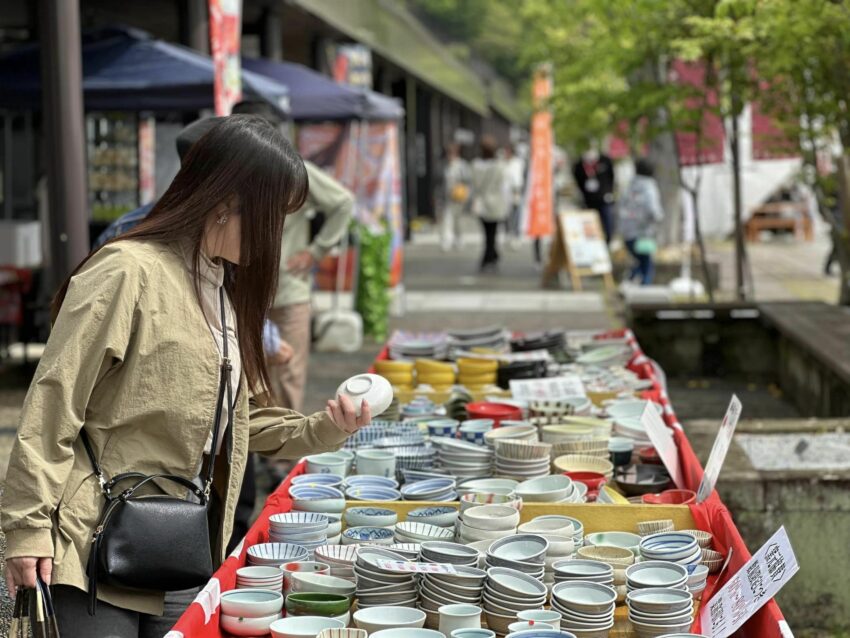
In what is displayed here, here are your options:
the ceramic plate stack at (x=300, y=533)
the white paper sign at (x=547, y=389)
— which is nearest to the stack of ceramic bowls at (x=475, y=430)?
the white paper sign at (x=547, y=389)

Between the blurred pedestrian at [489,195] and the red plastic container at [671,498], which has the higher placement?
the blurred pedestrian at [489,195]

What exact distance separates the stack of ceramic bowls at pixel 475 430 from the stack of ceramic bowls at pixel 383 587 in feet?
5.42

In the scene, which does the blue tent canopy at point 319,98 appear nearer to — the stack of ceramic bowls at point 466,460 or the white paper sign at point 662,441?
the stack of ceramic bowls at point 466,460

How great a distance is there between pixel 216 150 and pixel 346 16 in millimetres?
16910

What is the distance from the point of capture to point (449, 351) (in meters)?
6.91

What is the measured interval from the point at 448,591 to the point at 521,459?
4.40 feet

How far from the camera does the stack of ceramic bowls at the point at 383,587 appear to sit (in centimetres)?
316

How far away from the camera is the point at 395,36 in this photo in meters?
26.0

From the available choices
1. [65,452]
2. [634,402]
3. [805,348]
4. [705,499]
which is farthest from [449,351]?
[65,452]

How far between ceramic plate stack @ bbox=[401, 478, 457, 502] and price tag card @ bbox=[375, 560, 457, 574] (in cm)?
88

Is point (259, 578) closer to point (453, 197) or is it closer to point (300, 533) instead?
point (300, 533)

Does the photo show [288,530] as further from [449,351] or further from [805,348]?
[805,348]

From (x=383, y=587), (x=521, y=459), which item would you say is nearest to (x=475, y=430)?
(x=521, y=459)

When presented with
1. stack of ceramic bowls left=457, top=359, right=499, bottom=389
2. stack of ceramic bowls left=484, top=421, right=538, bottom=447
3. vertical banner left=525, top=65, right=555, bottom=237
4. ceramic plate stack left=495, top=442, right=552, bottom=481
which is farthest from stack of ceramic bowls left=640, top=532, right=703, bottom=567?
vertical banner left=525, top=65, right=555, bottom=237
